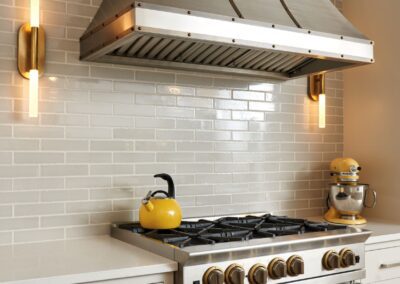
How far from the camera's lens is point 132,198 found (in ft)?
8.02

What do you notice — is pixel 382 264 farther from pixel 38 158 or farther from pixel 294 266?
pixel 38 158

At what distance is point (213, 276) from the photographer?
1795 mm

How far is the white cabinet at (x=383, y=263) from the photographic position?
7.89ft

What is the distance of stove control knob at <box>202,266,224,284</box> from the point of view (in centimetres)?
179

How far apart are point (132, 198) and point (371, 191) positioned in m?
1.54

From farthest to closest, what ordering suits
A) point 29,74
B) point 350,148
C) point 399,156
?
point 350,148, point 399,156, point 29,74

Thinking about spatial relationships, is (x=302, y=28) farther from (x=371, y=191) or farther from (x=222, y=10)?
(x=371, y=191)

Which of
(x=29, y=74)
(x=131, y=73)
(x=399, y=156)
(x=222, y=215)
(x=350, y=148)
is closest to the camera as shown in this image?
(x=29, y=74)

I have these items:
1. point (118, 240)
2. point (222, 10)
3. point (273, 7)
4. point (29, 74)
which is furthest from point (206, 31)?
point (118, 240)

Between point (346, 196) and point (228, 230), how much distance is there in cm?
94

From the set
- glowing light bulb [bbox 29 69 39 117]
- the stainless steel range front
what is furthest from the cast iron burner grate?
glowing light bulb [bbox 29 69 39 117]

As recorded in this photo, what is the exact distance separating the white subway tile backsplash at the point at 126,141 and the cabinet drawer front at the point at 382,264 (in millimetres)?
658

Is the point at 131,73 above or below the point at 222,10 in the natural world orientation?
below

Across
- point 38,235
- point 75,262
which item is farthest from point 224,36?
point 38,235
